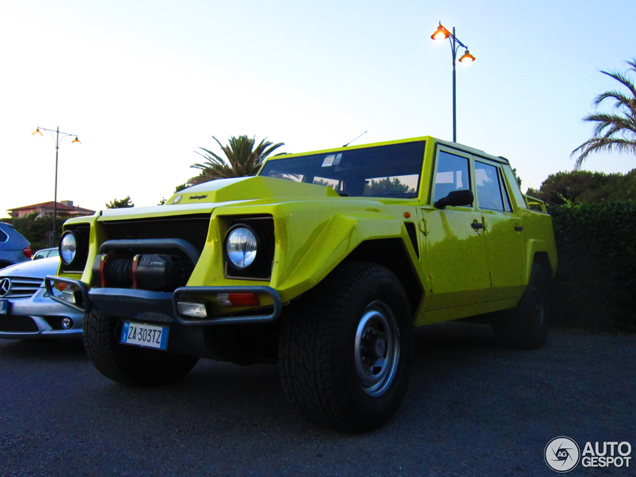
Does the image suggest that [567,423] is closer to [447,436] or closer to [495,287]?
[447,436]

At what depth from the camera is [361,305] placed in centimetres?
300

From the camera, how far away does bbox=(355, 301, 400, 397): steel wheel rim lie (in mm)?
3080

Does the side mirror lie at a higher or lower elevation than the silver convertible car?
higher

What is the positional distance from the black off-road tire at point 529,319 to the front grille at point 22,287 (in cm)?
436

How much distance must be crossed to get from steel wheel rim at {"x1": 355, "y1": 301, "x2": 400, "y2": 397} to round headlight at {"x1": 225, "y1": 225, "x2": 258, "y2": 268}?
70cm

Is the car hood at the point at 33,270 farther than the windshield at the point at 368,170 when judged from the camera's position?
Yes

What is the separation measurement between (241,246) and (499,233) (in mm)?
2819

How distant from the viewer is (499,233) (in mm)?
4871

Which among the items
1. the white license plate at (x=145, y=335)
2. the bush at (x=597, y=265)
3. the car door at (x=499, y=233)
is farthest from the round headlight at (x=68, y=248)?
the bush at (x=597, y=265)

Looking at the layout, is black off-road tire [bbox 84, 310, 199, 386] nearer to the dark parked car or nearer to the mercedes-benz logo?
the mercedes-benz logo

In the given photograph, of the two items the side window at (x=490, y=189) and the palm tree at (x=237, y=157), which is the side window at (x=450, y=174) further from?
the palm tree at (x=237, y=157)

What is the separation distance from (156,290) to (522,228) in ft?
12.0

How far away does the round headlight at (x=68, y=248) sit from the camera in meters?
3.67

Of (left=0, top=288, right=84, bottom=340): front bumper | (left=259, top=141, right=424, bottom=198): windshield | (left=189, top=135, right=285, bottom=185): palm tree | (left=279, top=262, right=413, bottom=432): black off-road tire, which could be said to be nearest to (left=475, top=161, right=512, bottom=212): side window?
(left=259, top=141, right=424, bottom=198): windshield
